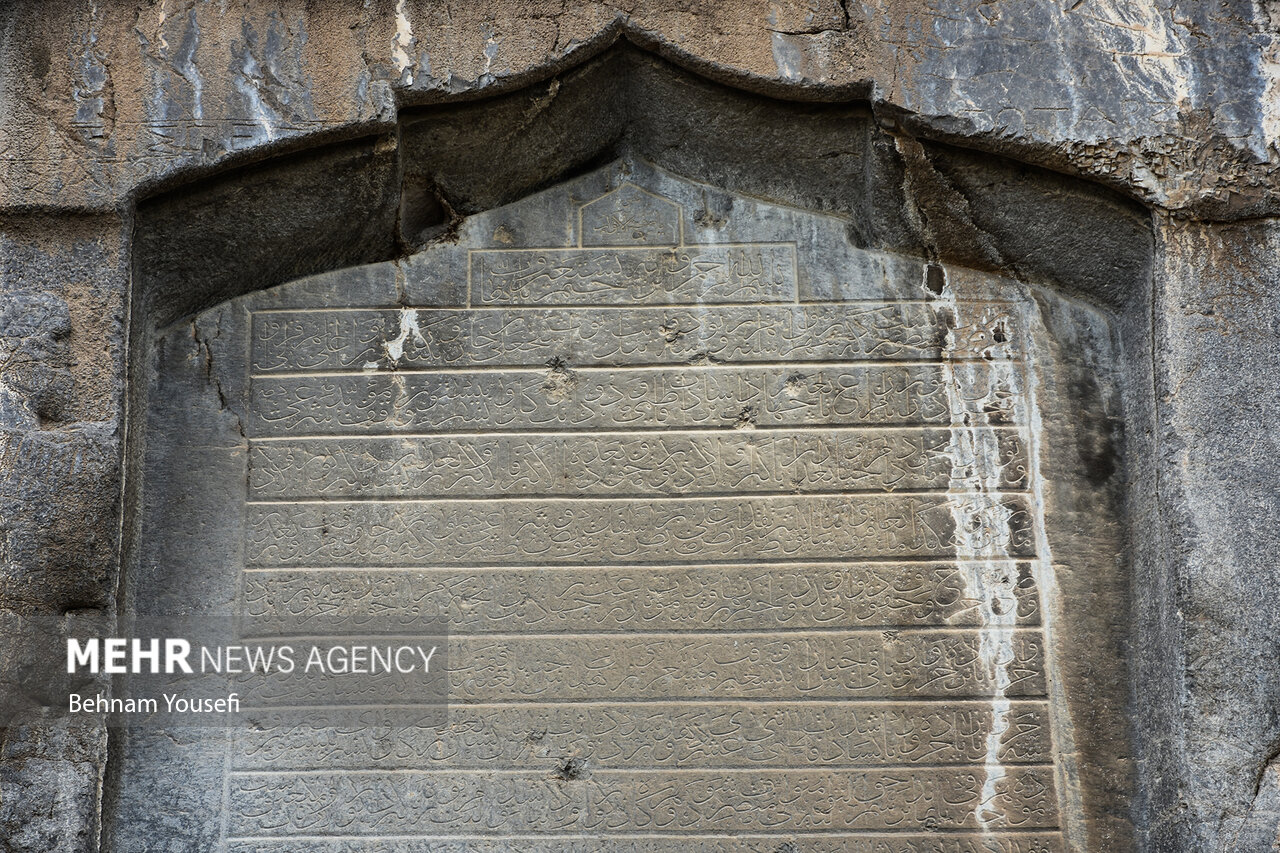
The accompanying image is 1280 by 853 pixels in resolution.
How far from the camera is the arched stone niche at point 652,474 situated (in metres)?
3.16

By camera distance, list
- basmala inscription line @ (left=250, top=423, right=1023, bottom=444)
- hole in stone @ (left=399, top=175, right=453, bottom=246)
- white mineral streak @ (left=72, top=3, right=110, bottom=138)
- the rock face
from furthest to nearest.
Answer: hole in stone @ (left=399, top=175, right=453, bottom=246), basmala inscription line @ (left=250, top=423, right=1023, bottom=444), white mineral streak @ (left=72, top=3, right=110, bottom=138), the rock face

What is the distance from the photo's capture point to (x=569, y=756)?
3.18 meters

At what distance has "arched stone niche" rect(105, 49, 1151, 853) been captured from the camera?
3.16m

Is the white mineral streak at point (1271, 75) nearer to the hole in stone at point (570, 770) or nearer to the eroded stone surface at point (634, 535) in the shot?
the eroded stone surface at point (634, 535)

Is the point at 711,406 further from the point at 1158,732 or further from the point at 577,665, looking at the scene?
the point at 1158,732

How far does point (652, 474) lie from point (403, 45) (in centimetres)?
143

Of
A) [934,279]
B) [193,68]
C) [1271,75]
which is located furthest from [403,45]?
[1271,75]

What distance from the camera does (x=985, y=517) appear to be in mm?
3357

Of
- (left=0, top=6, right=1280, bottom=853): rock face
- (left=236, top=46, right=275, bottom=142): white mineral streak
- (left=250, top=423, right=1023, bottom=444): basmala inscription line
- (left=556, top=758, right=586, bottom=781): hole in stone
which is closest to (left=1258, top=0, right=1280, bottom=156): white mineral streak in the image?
(left=0, top=6, right=1280, bottom=853): rock face

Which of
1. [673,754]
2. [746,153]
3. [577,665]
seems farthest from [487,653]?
[746,153]

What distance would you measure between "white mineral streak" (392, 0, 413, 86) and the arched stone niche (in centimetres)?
16

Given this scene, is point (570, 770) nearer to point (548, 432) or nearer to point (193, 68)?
point (548, 432)

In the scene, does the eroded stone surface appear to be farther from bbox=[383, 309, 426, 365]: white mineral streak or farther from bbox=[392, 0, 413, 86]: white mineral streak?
bbox=[392, 0, 413, 86]: white mineral streak

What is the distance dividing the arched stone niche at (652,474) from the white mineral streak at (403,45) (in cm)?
16
